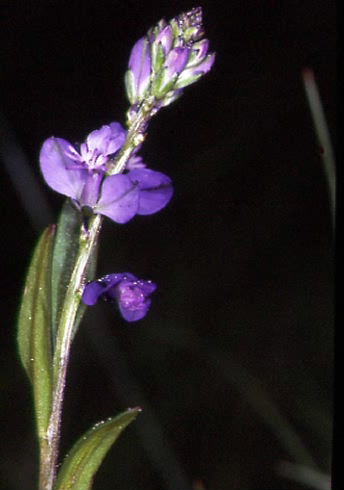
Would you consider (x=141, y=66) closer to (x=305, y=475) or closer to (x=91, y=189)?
(x=91, y=189)

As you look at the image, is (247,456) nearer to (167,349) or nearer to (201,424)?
(201,424)

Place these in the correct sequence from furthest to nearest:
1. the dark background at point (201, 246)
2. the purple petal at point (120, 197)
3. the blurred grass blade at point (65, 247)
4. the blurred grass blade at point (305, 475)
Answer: the dark background at point (201, 246) → the blurred grass blade at point (305, 475) → the blurred grass blade at point (65, 247) → the purple petal at point (120, 197)

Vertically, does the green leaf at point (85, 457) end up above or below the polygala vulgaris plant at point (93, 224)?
below

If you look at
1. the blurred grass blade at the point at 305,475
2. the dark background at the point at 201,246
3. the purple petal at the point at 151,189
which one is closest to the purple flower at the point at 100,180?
the purple petal at the point at 151,189

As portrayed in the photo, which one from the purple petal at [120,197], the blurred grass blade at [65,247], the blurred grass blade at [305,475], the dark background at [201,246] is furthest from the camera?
the dark background at [201,246]

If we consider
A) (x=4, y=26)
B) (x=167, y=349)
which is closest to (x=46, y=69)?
(x=4, y=26)

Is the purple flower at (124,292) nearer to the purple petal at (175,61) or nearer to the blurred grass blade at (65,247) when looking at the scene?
the blurred grass blade at (65,247)

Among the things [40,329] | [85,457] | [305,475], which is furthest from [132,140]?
[305,475]
